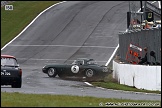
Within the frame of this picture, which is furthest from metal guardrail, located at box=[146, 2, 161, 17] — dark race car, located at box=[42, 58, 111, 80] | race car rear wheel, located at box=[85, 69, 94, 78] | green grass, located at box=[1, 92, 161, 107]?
green grass, located at box=[1, 92, 161, 107]

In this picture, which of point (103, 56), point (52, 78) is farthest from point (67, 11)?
point (52, 78)

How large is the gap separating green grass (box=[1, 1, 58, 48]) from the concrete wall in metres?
28.7

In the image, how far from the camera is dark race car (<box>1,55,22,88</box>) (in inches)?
871

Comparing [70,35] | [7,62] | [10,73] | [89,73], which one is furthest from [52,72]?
[70,35]

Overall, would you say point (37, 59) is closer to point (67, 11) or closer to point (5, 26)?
point (5, 26)

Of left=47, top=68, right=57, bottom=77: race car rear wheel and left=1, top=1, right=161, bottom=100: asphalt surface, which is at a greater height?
left=1, top=1, right=161, bottom=100: asphalt surface

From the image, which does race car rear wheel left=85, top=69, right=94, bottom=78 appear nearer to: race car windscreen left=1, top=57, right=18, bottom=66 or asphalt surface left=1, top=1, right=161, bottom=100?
asphalt surface left=1, top=1, right=161, bottom=100

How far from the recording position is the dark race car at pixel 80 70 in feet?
104

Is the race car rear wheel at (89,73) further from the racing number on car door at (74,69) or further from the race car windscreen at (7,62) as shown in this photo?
the race car windscreen at (7,62)

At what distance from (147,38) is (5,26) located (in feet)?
122

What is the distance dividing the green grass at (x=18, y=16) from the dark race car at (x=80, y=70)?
21.8m

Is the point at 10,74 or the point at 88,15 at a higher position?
the point at 88,15

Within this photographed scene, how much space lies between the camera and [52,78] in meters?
31.7

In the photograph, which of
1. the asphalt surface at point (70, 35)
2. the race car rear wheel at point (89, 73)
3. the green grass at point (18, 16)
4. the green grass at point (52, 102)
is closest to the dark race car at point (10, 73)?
the green grass at point (52, 102)
